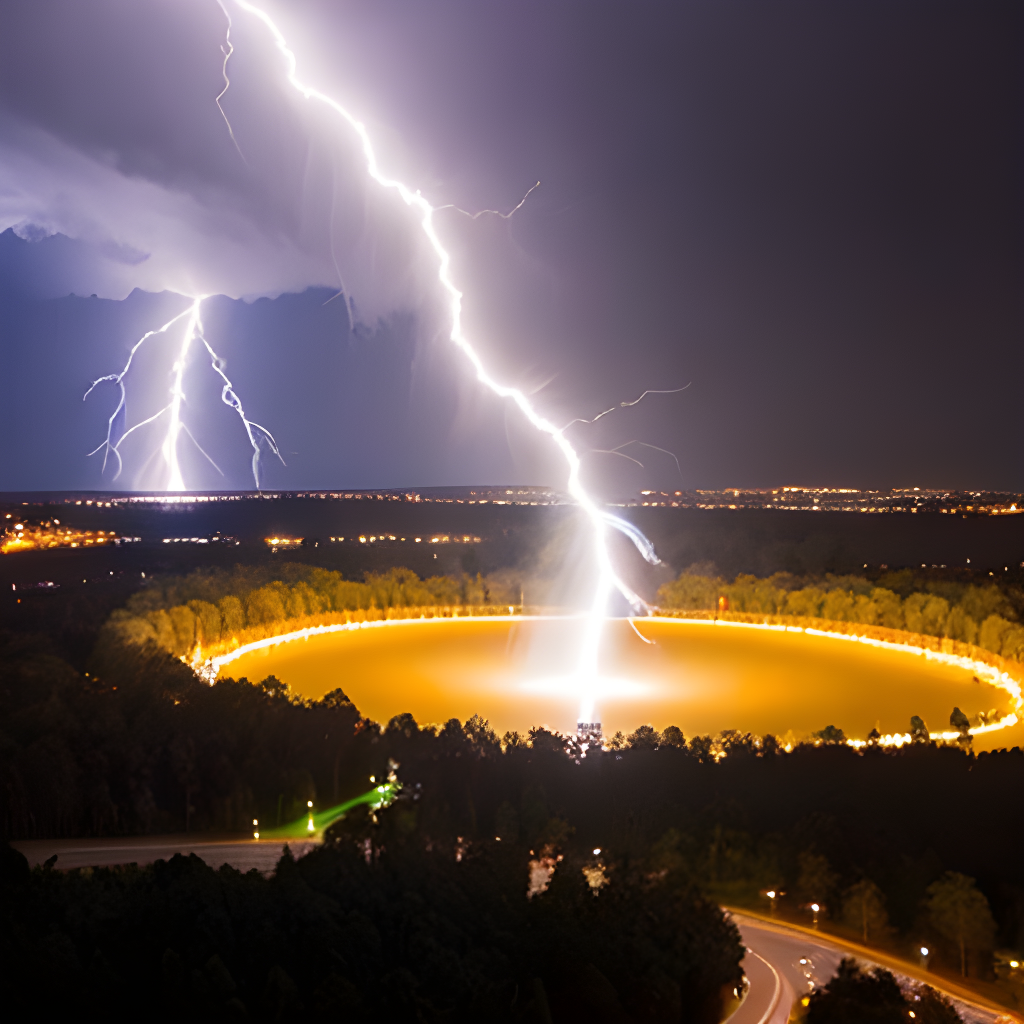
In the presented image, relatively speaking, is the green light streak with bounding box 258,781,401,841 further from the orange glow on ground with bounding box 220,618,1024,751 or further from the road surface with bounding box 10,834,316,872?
the orange glow on ground with bounding box 220,618,1024,751

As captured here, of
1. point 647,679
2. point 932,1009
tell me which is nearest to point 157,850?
point 932,1009

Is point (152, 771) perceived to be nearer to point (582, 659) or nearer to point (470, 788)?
point (470, 788)

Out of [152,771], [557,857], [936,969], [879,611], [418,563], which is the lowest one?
[936,969]

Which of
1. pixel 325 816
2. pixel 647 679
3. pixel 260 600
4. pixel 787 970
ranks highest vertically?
pixel 260 600

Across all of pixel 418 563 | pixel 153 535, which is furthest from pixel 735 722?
pixel 153 535

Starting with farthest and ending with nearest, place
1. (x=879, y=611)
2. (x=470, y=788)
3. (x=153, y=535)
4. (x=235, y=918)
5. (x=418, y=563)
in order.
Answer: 1. (x=153, y=535)
2. (x=418, y=563)
3. (x=879, y=611)
4. (x=470, y=788)
5. (x=235, y=918)

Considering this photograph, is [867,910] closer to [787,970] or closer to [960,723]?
[787,970]

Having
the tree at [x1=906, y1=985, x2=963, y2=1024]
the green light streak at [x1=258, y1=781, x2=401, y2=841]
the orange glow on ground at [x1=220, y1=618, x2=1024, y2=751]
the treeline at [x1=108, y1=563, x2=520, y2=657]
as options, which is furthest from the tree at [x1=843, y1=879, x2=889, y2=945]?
the treeline at [x1=108, y1=563, x2=520, y2=657]
